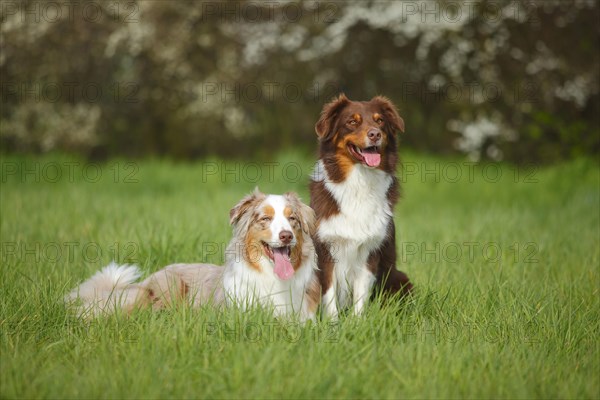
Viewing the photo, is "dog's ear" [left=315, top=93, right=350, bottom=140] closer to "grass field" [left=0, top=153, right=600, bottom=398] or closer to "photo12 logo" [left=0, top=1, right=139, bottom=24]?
"grass field" [left=0, top=153, right=600, bottom=398]

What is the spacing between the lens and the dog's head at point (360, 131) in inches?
190

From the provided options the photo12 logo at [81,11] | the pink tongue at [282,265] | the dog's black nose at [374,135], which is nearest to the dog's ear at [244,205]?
the pink tongue at [282,265]

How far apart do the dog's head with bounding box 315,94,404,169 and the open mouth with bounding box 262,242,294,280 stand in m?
0.86

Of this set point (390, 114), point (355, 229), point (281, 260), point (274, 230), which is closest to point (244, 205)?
point (274, 230)

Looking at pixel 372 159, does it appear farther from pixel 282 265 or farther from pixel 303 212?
pixel 282 265

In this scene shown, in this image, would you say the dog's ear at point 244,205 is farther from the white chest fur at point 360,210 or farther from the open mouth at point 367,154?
the open mouth at point 367,154

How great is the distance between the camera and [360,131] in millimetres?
4832

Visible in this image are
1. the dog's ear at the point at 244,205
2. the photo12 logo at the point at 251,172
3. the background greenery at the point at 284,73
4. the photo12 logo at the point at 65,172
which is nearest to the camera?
the dog's ear at the point at 244,205

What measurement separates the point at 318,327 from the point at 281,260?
0.48 meters

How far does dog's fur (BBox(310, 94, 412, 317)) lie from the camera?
15.9ft

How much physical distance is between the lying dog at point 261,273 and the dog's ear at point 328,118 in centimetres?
59

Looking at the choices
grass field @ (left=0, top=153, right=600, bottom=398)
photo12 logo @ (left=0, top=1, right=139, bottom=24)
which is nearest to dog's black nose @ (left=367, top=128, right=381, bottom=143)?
grass field @ (left=0, top=153, right=600, bottom=398)

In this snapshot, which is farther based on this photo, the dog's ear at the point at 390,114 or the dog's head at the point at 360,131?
the dog's ear at the point at 390,114

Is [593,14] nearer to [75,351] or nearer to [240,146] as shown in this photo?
[240,146]
